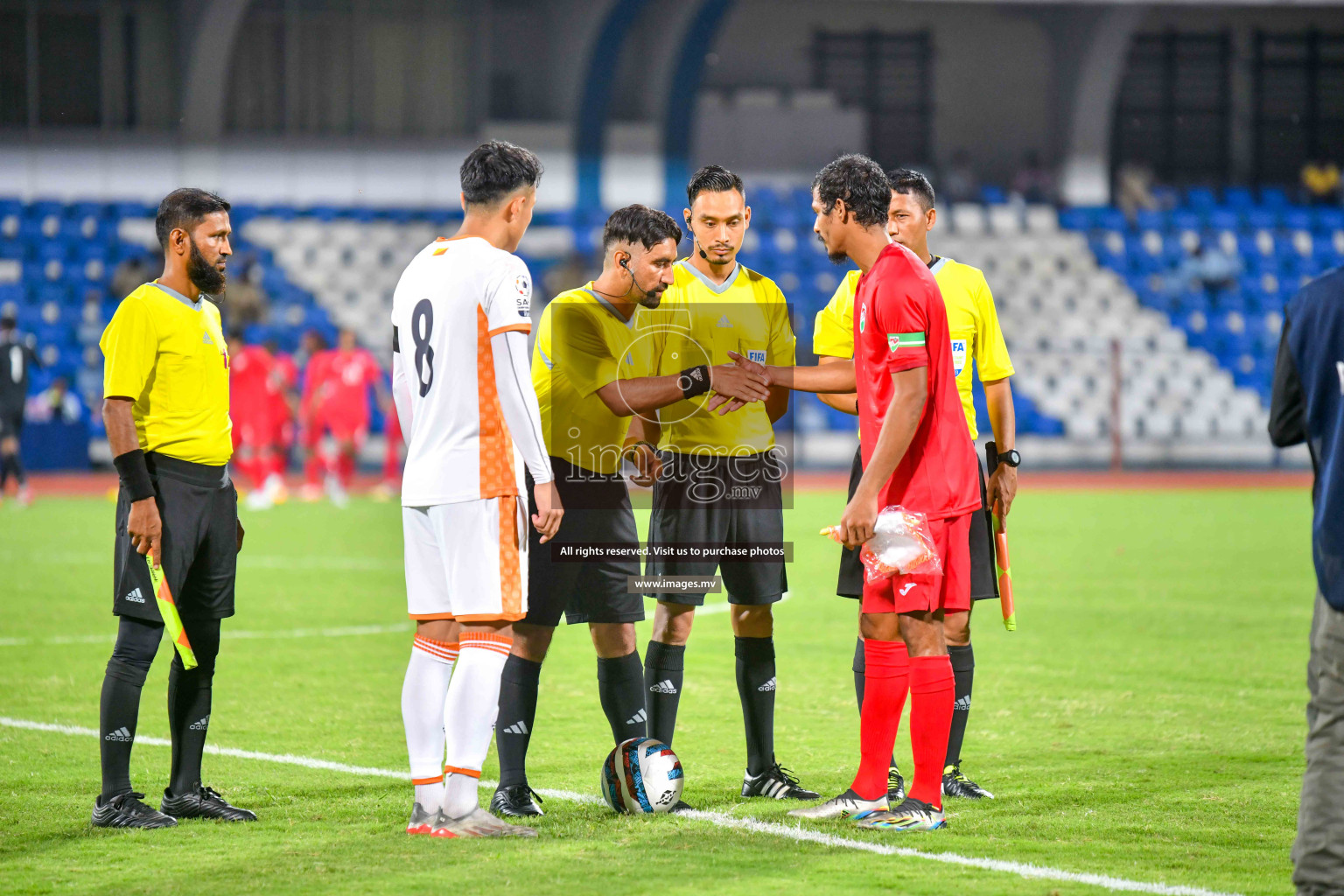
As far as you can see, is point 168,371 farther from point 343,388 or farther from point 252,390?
point 343,388

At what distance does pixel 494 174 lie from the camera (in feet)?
16.6

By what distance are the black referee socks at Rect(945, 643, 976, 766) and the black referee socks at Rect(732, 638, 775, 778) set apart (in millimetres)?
706

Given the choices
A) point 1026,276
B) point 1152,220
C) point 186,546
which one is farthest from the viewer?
point 1152,220

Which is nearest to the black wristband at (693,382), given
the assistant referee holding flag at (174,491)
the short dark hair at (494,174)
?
the short dark hair at (494,174)

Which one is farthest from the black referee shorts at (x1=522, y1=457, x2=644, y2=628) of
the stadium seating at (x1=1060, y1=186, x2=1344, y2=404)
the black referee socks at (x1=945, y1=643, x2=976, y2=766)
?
the stadium seating at (x1=1060, y1=186, x2=1344, y2=404)

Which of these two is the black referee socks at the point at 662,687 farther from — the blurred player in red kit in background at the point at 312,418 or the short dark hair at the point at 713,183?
the blurred player in red kit in background at the point at 312,418

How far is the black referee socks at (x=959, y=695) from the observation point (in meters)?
5.82

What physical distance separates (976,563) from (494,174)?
2.38 meters

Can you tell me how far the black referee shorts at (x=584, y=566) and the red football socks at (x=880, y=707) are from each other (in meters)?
0.89

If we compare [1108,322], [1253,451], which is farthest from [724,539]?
[1108,322]

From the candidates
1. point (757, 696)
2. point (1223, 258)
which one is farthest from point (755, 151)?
point (757, 696)

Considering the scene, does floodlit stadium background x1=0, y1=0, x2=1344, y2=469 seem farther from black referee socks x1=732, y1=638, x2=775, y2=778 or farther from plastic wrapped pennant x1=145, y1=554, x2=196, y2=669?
black referee socks x1=732, y1=638, x2=775, y2=778

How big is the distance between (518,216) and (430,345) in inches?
22.1

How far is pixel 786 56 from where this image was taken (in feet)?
105
